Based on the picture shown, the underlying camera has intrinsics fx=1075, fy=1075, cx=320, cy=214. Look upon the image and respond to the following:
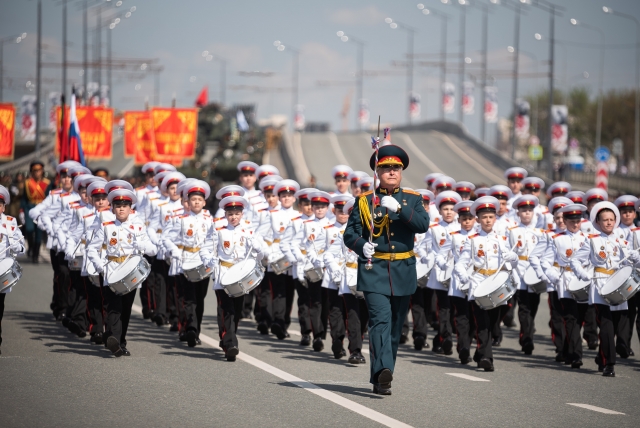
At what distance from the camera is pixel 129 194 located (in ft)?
40.6

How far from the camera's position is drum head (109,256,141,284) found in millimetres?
11984

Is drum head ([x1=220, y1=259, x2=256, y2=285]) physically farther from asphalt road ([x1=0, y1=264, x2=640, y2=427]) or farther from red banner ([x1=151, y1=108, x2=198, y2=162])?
red banner ([x1=151, y1=108, x2=198, y2=162])

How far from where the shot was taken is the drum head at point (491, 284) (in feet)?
38.7

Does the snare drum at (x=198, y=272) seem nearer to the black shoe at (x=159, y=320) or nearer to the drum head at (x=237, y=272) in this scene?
the drum head at (x=237, y=272)

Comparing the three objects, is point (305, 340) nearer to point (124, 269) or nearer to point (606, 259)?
point (124, 269)

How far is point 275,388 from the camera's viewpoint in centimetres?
1007

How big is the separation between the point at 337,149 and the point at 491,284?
60948 mm

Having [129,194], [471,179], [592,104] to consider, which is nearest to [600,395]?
[129,194]

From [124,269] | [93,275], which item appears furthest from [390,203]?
[93,275]

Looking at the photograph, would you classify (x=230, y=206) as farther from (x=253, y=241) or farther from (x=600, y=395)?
(x=600, y=395)

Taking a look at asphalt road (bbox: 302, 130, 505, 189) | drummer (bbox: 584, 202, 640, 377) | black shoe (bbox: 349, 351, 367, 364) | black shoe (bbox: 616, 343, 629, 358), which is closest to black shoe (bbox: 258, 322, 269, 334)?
black shoe (bbox: 349, 351, 367, 364)

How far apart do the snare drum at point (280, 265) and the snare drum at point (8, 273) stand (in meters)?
3.82

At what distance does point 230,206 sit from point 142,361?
2.10 m

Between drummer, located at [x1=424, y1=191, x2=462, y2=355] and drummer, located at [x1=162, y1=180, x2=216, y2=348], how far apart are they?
9.40ft
